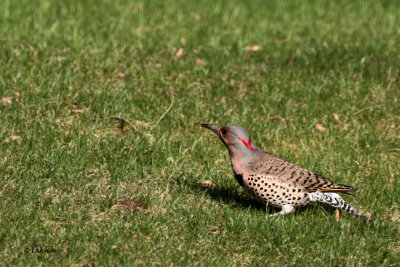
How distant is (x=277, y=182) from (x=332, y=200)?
0.60 meters

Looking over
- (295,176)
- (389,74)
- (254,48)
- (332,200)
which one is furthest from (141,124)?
(389,74)

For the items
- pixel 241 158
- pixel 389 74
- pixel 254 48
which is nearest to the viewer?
pixel 241 158

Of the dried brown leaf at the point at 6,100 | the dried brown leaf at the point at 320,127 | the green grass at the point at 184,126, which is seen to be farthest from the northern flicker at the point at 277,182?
the dried brown leaf at the point at 6,100

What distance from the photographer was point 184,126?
835 centimetres

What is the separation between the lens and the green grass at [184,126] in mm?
5875

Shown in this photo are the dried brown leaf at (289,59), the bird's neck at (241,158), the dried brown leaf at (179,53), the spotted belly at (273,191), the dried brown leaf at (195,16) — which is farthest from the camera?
the dried brown leaf at (195,16)

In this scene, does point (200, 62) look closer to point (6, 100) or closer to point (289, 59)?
point (289, 59)

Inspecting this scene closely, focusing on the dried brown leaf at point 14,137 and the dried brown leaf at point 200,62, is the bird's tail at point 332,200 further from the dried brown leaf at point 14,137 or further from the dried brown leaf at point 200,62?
the dried brown leaf at point 200,62

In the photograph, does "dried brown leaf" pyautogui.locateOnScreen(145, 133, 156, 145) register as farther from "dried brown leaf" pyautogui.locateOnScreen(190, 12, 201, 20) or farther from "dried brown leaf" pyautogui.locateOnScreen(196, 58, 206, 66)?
"dried brown leaf" pyautogui.locateOnScreen(190, 12, 201, 20)

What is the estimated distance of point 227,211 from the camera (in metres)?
6.36

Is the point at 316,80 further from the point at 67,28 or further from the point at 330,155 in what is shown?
the point at 67,28

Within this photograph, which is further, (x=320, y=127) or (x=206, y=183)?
(x=320, y=127)

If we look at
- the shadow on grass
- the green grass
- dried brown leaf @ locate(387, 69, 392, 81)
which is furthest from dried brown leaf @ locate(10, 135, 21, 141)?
dried brown leaf @ locate(387, 69, 392, 81)

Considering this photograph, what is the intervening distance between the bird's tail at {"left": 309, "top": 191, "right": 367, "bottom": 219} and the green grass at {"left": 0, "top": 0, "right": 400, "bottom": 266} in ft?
0.53
